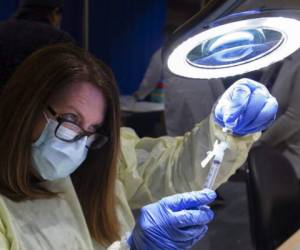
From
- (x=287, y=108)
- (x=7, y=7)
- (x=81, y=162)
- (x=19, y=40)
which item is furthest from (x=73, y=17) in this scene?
(x=81, y=162)

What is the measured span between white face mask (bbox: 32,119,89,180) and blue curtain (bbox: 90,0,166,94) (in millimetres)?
2942

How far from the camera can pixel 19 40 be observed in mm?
1259

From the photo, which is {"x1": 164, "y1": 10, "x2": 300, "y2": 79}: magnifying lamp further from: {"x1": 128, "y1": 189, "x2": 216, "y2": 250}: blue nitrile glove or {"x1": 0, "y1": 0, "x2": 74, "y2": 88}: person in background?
{"x1": 0, "y1": 0, "x2": 74, "y2": 88}: person in background

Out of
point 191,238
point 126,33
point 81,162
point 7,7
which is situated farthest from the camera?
point 126,33

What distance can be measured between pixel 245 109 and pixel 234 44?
0.83 ft

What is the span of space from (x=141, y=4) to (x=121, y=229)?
314 cm

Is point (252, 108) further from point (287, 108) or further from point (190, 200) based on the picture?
point (287, 108)

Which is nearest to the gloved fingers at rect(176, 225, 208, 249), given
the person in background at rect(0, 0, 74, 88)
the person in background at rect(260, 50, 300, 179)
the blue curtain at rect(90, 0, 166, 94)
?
the person in background at rect(0, 0, 74, 88)

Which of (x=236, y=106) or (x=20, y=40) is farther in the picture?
(x=20, y=40)

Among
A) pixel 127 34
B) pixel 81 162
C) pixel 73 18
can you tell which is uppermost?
pixel 81 162

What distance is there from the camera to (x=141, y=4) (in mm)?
4164

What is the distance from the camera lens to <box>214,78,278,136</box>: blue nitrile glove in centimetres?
109

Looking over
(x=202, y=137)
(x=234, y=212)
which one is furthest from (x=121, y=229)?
(x=234, y=212)

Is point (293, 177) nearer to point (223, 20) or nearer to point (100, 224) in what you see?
point (100, 224)
